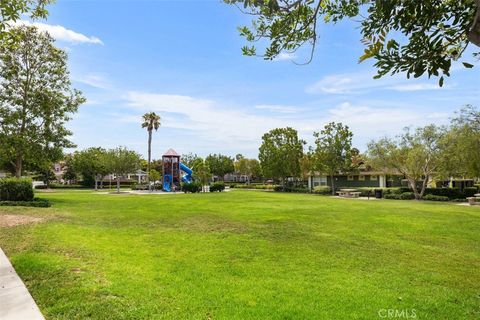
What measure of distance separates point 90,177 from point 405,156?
5682 cm

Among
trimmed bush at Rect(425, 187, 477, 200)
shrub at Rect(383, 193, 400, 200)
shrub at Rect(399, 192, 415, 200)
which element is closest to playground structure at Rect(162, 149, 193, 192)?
shrub at Rect(383, 193, 400, 200)

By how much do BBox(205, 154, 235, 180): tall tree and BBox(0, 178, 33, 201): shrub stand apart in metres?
64.9

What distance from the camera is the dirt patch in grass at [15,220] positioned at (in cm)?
1338

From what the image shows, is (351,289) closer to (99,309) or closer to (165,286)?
(165,286)

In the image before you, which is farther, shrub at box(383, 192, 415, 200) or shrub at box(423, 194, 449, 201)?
shrub at box(383, 192, 415, 200)

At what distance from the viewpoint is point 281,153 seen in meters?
57.2

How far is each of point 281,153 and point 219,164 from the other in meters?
33.5

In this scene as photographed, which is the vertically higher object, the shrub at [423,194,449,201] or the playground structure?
the playground structure

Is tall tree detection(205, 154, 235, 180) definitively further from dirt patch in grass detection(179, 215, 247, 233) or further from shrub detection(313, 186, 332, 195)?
dirt patch in grass detection(179, 215, 247, 233)

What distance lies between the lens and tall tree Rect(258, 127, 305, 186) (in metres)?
57.0

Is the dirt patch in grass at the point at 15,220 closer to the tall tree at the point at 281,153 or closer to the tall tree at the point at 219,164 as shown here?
the tall tree at the point at 281,153

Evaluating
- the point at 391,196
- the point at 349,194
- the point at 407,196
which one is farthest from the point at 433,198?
the point at 349,194

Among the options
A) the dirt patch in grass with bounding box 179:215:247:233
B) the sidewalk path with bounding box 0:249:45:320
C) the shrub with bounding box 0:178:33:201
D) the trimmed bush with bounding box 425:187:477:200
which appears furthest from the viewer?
the trimmed bush with bounding box 425:187:477:200

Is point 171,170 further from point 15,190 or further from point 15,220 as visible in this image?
point 15,220
